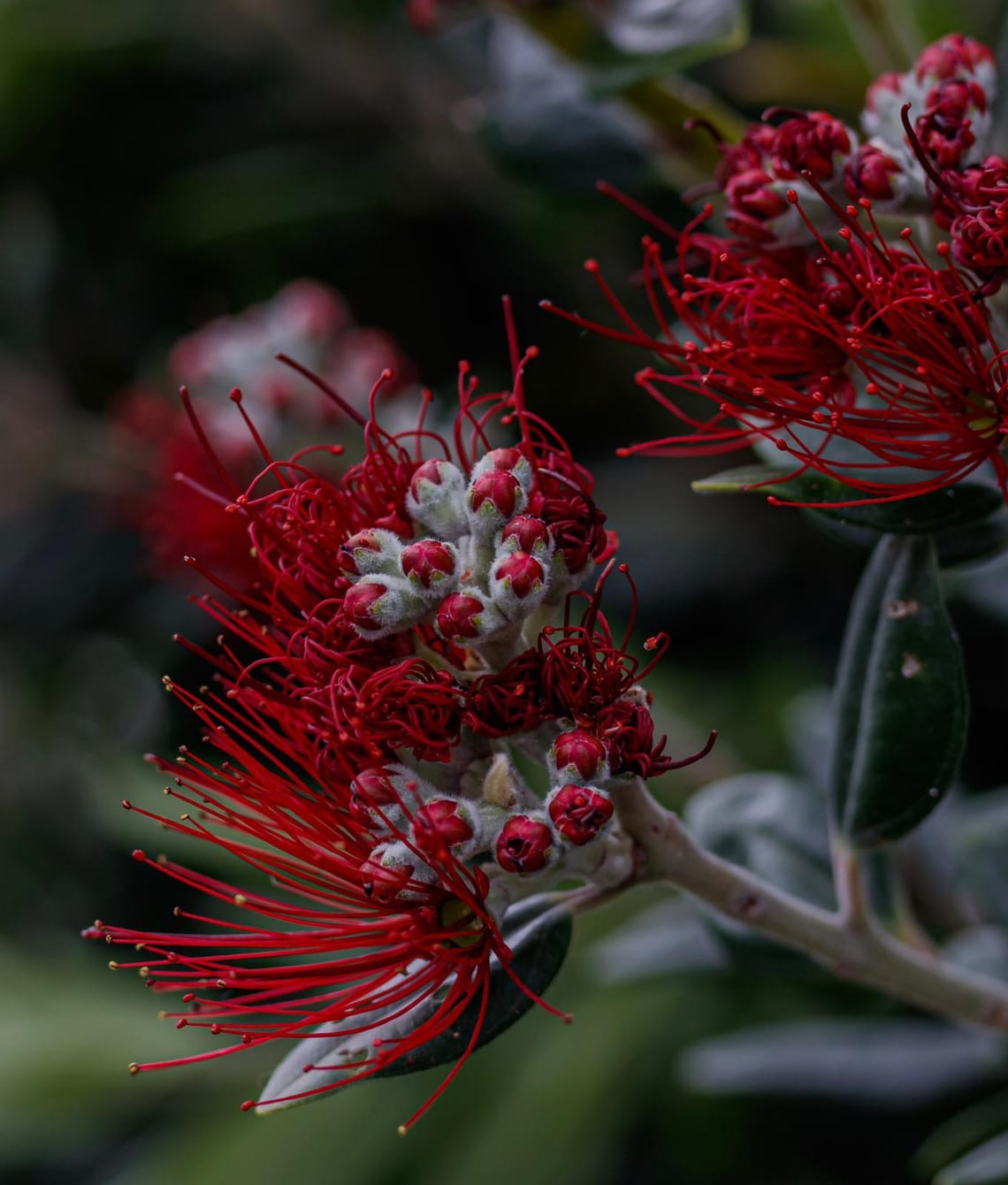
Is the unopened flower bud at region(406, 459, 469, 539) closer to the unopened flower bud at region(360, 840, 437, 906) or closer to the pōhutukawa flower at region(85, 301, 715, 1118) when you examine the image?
the pōhutukawa flower at region(85, 301, 715, 1118)

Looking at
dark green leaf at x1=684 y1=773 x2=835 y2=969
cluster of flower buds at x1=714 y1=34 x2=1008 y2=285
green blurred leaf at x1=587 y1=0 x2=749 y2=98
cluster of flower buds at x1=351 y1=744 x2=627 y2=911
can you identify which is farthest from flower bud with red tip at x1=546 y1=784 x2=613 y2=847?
green blurred leaf at x1=587 y1=0 x2=749 y2=98

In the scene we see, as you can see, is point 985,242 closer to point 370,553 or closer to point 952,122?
point 952,122

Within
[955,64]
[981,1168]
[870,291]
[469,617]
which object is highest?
[955,64]

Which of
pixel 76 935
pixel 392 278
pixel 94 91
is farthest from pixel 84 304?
pixel 76 935

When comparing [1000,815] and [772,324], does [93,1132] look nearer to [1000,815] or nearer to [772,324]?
[1000,815]

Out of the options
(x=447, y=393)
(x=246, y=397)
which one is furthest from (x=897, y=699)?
(x=447, y=393)

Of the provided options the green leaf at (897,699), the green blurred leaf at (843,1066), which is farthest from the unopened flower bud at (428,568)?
the green blurred leaf at (843,1066)

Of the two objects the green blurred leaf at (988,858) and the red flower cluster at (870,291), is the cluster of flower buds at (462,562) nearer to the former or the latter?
the red flower cluster at (870,291)

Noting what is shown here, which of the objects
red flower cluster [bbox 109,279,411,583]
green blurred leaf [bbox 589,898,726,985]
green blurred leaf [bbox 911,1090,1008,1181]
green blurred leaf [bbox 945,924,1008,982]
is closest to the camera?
green blurred leaf [bbox 911,1090,1008,1181]
